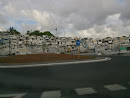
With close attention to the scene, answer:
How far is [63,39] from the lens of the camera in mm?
81812

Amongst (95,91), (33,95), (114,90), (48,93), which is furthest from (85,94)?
(33,95)

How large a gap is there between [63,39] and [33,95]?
78.5 metres

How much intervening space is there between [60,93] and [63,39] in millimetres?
78517

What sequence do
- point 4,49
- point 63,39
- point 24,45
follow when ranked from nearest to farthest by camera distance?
point 4,49 → point 24,45 → point 63,39

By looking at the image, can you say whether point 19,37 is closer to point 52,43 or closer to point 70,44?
point 52,43

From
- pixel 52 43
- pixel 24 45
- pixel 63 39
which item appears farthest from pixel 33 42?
pixel 63 39

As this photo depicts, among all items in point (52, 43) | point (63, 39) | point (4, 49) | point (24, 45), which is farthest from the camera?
point (63, 39)

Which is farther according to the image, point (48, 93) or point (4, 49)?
point (4, 49)

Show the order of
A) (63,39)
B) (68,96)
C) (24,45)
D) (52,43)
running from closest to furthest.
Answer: (68,96), (24,45), (52,43), (63,39)

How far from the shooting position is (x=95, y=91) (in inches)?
160

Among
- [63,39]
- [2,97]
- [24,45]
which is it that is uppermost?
[63,39]

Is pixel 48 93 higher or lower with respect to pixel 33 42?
lower

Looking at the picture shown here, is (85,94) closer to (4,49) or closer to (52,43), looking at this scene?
(4,49)

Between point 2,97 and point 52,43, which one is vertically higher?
point 52,43
